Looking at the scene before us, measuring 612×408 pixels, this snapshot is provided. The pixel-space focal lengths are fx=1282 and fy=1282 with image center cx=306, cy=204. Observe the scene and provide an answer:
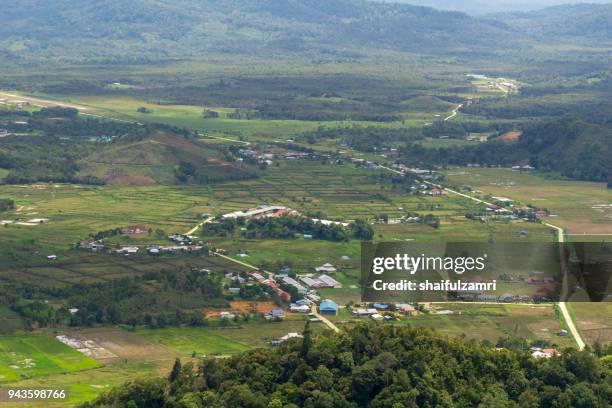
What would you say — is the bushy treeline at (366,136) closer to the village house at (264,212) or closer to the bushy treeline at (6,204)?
the village house at (264,212)

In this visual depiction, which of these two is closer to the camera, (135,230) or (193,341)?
(193,341)

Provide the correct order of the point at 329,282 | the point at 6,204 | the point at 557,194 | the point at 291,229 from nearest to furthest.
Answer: the point at 329,282
the point at 291,229
the point at 6,204
the point at 557,194

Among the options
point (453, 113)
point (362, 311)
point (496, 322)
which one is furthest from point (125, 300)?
point (453, 113)

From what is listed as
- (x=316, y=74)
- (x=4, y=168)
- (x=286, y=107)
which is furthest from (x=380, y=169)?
(x=316, y=74)

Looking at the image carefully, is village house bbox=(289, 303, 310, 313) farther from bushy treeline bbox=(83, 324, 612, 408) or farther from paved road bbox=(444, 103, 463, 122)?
paved road bbox=(444, 103, 463, 122)

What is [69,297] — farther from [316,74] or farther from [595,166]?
[316,74]

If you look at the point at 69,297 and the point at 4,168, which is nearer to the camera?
the point at 69,297

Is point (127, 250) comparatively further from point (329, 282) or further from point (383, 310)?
point (383, 310)

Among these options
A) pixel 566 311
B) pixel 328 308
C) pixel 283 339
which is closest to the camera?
pixel 283 339
